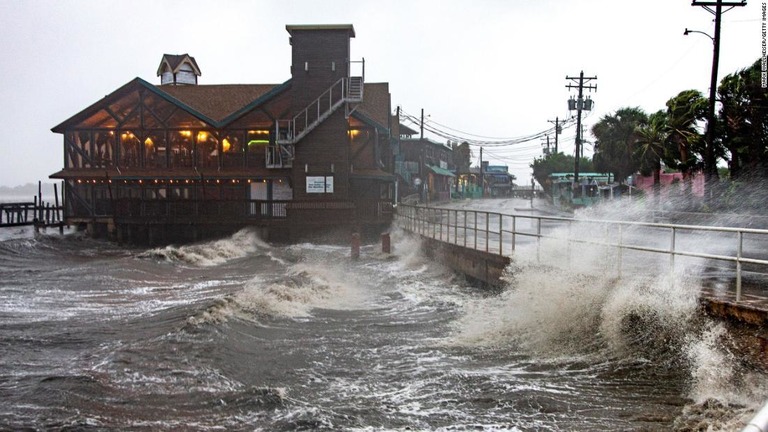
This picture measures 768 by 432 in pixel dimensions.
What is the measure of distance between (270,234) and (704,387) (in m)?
31.3

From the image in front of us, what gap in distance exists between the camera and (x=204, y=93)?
156ft

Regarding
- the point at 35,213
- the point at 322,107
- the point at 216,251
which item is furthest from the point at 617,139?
the point at 35,213

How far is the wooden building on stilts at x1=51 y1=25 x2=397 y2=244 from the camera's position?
3788cm

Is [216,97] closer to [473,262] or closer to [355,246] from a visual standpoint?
[355,246]

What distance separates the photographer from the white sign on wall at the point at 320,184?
130ft

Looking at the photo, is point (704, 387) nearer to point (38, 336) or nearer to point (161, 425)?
point (161, 425)

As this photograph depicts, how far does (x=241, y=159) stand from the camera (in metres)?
43.1

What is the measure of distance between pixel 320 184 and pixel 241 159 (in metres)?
6.73

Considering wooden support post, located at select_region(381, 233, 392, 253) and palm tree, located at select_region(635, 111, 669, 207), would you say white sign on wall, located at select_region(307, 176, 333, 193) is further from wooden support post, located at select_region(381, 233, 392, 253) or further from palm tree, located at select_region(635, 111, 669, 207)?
palm tree, located at select_region(635, 111, 669, 207)

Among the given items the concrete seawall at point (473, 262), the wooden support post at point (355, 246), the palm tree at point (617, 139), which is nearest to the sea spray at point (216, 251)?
the wooden support post at point (355, 246)

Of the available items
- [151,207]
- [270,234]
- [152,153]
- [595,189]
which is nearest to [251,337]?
[270,234]

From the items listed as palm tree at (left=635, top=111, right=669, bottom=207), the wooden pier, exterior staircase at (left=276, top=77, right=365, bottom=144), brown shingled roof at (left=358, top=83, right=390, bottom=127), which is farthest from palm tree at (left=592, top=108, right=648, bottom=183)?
the wooden pier

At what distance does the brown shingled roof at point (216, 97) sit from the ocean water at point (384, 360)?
97.0 ft

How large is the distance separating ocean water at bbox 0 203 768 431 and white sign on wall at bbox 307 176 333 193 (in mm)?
22818
